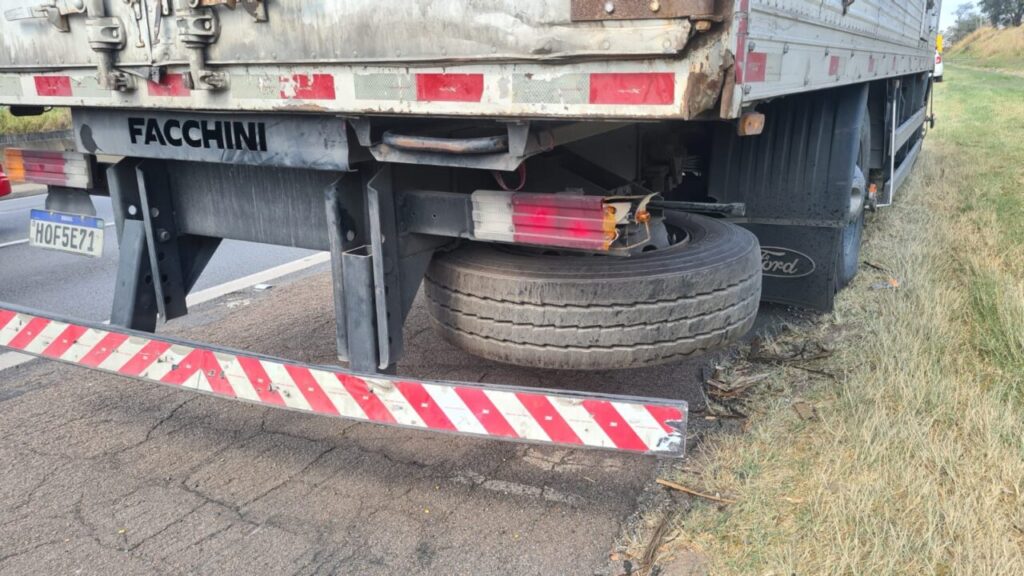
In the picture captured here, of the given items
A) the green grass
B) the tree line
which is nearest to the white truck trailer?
the green grass

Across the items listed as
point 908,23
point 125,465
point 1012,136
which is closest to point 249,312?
point 125,465

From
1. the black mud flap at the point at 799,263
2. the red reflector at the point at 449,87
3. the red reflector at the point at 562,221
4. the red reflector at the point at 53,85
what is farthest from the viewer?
the black mud flap at the point at 799,263

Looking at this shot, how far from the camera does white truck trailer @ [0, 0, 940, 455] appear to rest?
202 centimetres

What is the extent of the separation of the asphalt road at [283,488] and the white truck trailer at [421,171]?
1.41 feet

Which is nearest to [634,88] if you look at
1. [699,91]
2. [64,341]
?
[699,91]

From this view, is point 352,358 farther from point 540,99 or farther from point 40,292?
point 40,292

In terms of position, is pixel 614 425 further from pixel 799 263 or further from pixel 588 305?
pixel 799 263

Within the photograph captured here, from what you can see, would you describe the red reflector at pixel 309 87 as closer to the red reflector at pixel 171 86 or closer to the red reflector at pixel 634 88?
the red reflector at pixel 171 86

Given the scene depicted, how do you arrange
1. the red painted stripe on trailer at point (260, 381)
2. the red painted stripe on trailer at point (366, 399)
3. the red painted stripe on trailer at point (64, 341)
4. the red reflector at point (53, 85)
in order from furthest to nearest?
the red painted stripe on trailer at point (64, 341), the red reflector at point (53, 85), the red painted stripe on trailer at point (260, 381), the red painted stripe on trailer at point (366, 399)

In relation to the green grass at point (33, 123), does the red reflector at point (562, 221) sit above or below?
above

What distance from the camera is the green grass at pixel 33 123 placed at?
13.7 meters

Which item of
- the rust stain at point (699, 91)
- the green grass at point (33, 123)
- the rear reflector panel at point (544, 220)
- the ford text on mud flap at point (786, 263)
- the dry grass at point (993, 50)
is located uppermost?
the dry grass at point (993, 50)

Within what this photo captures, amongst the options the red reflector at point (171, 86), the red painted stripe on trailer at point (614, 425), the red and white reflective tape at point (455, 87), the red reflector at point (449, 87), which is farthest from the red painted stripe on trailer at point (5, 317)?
the red painted stripe on trailer at point (614, 425)

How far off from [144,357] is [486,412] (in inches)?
58.1
